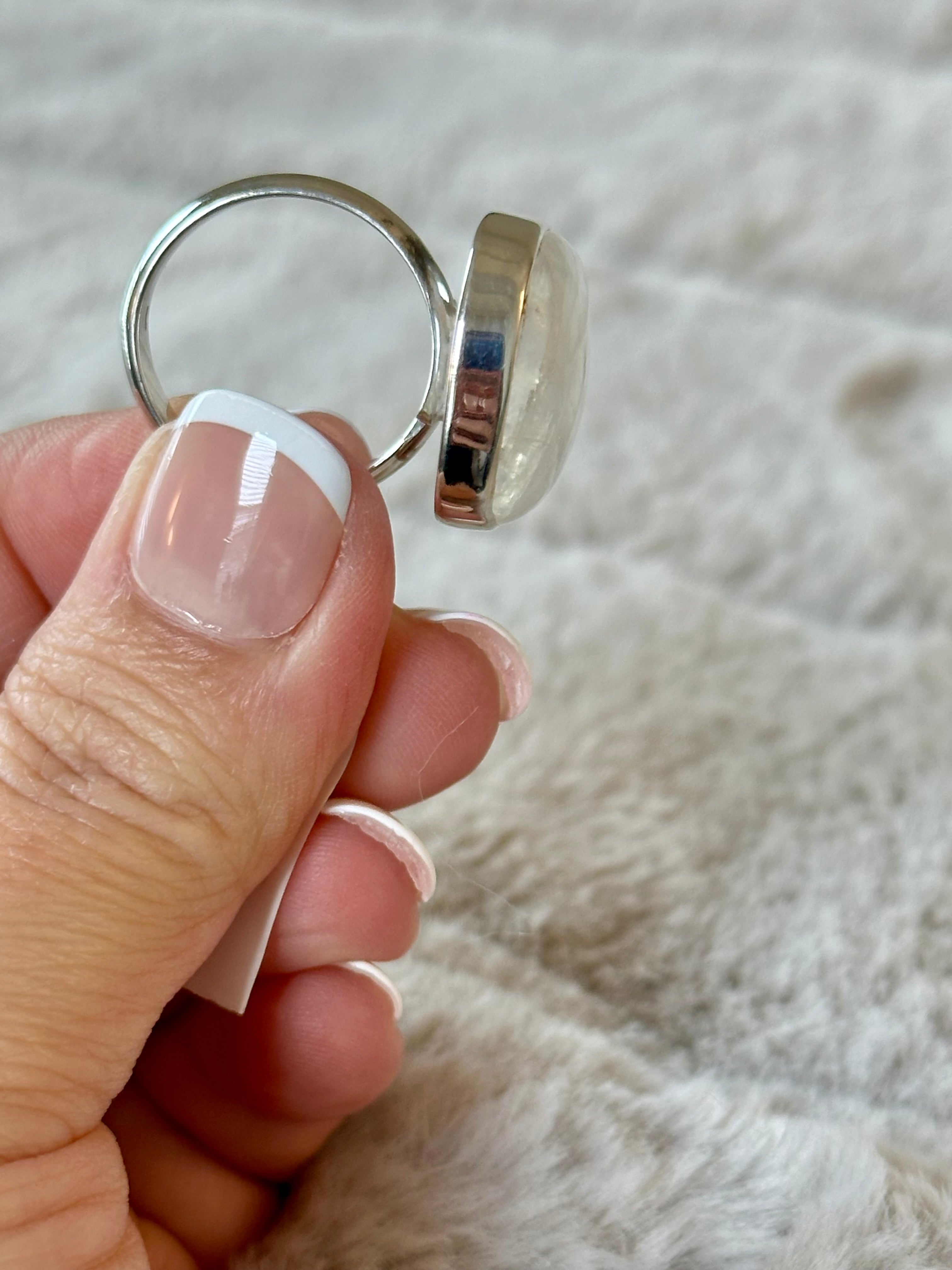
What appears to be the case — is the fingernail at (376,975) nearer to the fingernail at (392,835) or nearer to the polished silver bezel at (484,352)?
the fingernail at (392,835)

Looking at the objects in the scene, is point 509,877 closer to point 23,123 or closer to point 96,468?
point 96,468

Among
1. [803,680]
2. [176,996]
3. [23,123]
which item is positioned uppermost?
[23,123]

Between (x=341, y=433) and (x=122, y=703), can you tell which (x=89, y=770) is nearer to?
(x=122, y=703)

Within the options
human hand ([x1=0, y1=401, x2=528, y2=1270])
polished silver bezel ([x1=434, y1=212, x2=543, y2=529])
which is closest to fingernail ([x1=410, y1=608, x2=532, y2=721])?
human hand ([x1=0, y1=401, x2=528, y2=1270])

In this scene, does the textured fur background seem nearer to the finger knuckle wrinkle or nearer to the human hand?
the human hand

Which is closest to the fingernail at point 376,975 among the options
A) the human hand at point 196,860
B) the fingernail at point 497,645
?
the human hand at point 196,860

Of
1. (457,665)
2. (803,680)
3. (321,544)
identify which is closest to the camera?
(321,544)

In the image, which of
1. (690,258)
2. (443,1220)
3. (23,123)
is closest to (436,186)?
(690,258)
